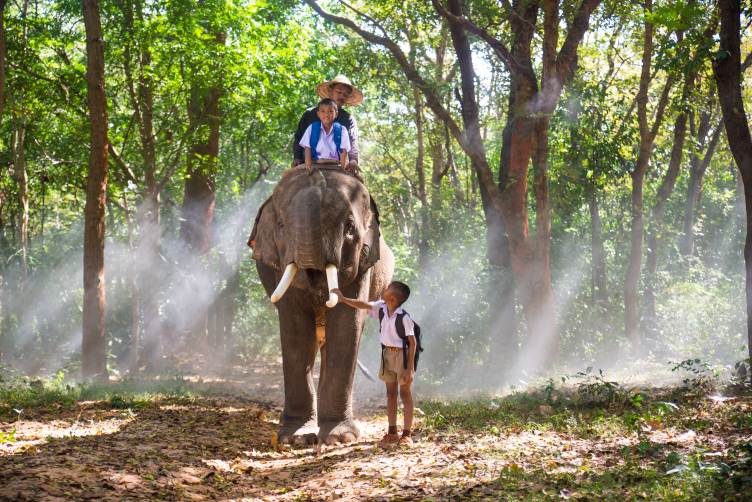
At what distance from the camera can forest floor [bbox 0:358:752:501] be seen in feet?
21.4

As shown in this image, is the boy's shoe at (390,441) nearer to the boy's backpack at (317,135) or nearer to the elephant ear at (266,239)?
the elephant ear at (266,239)

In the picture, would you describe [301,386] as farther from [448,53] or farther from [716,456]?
[448,53]

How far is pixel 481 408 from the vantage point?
12.0 m

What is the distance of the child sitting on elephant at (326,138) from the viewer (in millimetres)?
10172

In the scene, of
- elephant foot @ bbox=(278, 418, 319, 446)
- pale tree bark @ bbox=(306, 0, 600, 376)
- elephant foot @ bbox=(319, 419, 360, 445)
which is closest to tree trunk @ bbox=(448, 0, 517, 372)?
pale tree bark @ bbox=(306, 0, 600, 376)

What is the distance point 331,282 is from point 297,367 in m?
1.91

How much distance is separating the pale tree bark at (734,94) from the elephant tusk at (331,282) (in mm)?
5708

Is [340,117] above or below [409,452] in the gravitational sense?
above

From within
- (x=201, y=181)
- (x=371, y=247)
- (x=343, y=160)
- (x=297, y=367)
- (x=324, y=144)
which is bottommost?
(x=297, y=367)

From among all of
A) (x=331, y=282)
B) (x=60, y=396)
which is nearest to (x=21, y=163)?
(x=60, y=396)

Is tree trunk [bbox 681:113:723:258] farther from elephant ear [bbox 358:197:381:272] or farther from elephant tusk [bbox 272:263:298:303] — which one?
elephant tusk [bbox 272:263:298:303]

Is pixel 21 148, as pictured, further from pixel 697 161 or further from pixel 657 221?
pixel 697 161

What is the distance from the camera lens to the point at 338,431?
971cm

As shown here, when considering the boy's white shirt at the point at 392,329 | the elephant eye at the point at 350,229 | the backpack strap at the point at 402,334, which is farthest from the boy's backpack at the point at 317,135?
the backpack strap at the point at 402,334
